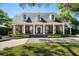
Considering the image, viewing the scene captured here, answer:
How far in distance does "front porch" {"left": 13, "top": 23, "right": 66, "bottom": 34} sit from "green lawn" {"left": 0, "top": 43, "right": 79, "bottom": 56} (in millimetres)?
193

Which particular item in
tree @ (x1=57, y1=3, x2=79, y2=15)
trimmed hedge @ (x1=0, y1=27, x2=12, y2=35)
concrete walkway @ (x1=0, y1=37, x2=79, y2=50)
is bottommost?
concrete walkway @ (x1=0, y1=37, x2=79, y2=50)

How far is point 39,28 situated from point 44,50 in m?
0.33

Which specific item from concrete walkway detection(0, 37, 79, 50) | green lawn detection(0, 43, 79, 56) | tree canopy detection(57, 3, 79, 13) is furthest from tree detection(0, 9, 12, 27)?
tree canopy detection(57, 3, 79, 13)

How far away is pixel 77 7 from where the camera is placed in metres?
5.79

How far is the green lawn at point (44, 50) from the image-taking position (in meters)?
5.78

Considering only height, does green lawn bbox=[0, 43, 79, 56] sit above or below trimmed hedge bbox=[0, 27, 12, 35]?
below

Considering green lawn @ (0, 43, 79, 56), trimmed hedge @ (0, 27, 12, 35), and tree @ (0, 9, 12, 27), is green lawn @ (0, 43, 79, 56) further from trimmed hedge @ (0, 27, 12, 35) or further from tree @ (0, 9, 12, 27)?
tree @ (0, 9, 12, 27)

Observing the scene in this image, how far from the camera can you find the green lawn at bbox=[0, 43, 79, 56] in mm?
5781

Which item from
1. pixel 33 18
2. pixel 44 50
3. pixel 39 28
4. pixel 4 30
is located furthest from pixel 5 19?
pixel 44 50

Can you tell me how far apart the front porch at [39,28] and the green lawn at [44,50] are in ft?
0.63

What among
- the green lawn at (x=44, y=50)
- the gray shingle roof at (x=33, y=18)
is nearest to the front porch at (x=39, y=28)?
the gray shingle roof at (x=33, y=18)

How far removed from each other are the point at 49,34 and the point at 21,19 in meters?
0.46

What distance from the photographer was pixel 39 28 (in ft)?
19.3

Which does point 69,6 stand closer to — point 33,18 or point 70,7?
point 70,7
